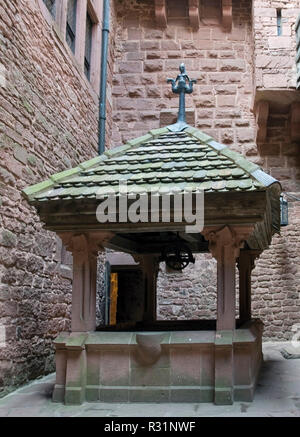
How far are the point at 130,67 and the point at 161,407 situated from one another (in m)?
7.83

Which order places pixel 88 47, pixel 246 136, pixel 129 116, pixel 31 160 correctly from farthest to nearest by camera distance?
1. pixel 129 116
2. pixel 246 136
3. pixel 88 47
4. pixel 31 160

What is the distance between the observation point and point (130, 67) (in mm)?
10484

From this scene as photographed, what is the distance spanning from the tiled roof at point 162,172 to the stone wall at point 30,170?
785 mm

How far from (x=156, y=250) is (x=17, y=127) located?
2.25 metres

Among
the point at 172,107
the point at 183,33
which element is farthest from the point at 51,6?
the point at 183,33

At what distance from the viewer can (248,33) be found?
10.5 metres

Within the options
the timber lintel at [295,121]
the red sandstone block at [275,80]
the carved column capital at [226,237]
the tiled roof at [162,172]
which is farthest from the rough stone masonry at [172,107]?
the carved column capital at [226,237]

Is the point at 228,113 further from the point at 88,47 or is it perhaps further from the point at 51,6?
the point at 51,6

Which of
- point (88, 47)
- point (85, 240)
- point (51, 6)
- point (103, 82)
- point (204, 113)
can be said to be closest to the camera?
point (85, 240)

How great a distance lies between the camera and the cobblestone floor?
3.85 metres

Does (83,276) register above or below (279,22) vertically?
below

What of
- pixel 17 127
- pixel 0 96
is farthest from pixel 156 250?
pixel 0 96

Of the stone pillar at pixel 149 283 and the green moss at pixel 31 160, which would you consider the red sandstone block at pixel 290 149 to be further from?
the green moss at pixel 31 160
